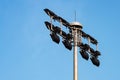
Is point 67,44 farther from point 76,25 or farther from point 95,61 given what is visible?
point 95,61

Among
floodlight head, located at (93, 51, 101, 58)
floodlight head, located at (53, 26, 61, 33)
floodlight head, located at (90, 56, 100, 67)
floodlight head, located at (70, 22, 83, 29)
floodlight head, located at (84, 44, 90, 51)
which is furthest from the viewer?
floodlight head, located at (93, 51, 101, 58)

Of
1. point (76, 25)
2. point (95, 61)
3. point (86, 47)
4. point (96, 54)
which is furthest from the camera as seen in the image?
point (96, 54)

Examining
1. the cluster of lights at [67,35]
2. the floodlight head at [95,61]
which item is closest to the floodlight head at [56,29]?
the cluster of lights at [67,35]

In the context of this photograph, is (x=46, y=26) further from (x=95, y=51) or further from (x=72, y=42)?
(x=95, y=51)

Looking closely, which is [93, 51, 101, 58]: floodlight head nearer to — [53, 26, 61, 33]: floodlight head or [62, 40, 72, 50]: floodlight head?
[62, 40, 72, 50]: floodlight head

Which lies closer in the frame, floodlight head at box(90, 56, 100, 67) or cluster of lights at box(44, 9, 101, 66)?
cluster of lights at box(44, 9, 101, 66)

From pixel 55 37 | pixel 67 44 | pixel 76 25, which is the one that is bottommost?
pixel 67 44

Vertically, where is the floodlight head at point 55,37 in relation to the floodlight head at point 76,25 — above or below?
below

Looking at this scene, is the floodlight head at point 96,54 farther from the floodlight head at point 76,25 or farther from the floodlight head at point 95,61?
the floodlight head at point 76,25

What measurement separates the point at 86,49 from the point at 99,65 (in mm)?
1263

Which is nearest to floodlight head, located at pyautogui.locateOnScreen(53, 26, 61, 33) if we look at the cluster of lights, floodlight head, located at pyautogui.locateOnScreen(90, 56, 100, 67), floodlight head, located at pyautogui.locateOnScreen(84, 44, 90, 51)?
the cluster of lights

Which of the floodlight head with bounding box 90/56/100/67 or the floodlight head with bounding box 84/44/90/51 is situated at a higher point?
the floodlight head with bounding box 84/44/90/51

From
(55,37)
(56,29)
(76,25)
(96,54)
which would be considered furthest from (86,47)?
(55,37)

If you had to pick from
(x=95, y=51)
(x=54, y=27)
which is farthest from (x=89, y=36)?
(x=54, y=27)
